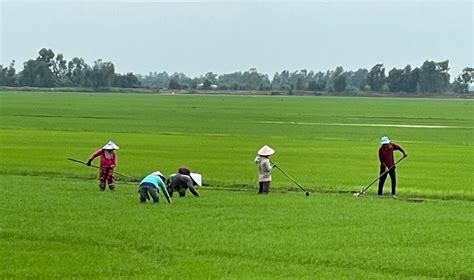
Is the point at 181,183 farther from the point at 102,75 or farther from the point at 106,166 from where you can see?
the point at 102,75

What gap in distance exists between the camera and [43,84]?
177000 mm

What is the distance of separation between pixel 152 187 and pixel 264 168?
141 inches

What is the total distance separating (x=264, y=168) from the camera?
830 inches

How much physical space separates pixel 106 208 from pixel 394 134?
31.6 metres

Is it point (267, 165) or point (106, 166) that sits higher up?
point (267, 165)

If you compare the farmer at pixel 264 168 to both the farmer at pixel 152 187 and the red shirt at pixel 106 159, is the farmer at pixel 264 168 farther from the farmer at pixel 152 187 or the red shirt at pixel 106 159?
the red shirt at pixel 106 159

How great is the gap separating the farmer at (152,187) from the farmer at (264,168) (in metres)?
3.08

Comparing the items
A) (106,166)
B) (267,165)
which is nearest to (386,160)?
(267,165)

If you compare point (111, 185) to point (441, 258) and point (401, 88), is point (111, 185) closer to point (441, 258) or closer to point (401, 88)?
point (441, 258)

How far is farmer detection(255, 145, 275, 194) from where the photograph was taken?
20906 mm

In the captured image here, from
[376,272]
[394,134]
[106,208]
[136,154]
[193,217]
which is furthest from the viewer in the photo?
[394,134]

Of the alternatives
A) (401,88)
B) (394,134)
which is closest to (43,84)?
(401,88)

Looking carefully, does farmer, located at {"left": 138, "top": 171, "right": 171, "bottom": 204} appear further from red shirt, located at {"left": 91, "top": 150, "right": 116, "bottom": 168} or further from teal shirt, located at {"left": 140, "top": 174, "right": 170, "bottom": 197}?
red shirt, located at {"left": 91, "top": 150, "right": 116, "bottom": 168}

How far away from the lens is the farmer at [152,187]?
18625 mm
